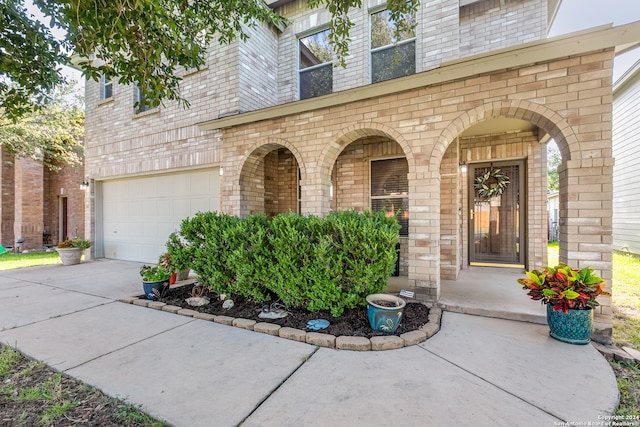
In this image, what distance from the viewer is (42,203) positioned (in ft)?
35.3

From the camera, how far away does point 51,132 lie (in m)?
9.35

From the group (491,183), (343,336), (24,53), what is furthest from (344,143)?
(24,53)

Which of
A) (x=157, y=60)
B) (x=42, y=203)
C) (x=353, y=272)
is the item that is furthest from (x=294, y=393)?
(x=42, y=203)

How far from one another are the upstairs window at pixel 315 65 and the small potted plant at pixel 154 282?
15.4 feet

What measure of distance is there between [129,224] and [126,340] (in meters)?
5.69

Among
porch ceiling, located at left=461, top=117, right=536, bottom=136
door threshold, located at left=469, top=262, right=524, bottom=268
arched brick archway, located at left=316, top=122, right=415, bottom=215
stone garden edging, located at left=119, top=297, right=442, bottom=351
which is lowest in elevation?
stone garden edging, located at left=119, top=297, right=442, bottom=351

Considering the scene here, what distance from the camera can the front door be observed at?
5574mm

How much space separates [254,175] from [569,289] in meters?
4.96

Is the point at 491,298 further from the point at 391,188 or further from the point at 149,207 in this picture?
the point at 149,207

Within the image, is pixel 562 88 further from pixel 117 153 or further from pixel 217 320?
pixel 117 153

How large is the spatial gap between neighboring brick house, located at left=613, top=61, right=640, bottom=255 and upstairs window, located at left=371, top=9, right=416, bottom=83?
6309 millimetres

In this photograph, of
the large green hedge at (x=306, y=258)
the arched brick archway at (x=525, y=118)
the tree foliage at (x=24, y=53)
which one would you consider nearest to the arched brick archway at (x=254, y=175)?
the large green hedge at (x=306, y=258)

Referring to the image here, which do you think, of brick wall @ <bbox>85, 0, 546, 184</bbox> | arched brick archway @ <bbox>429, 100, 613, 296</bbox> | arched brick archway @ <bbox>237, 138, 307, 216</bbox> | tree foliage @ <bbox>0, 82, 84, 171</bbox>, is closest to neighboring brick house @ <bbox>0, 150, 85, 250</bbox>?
tree foliage @ <bbox>0, 82, 84, 171</bbox>

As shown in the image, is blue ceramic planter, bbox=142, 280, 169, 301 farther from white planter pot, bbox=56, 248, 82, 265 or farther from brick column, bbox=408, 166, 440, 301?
white planter pot, bbox=56, 248, 82, 265
